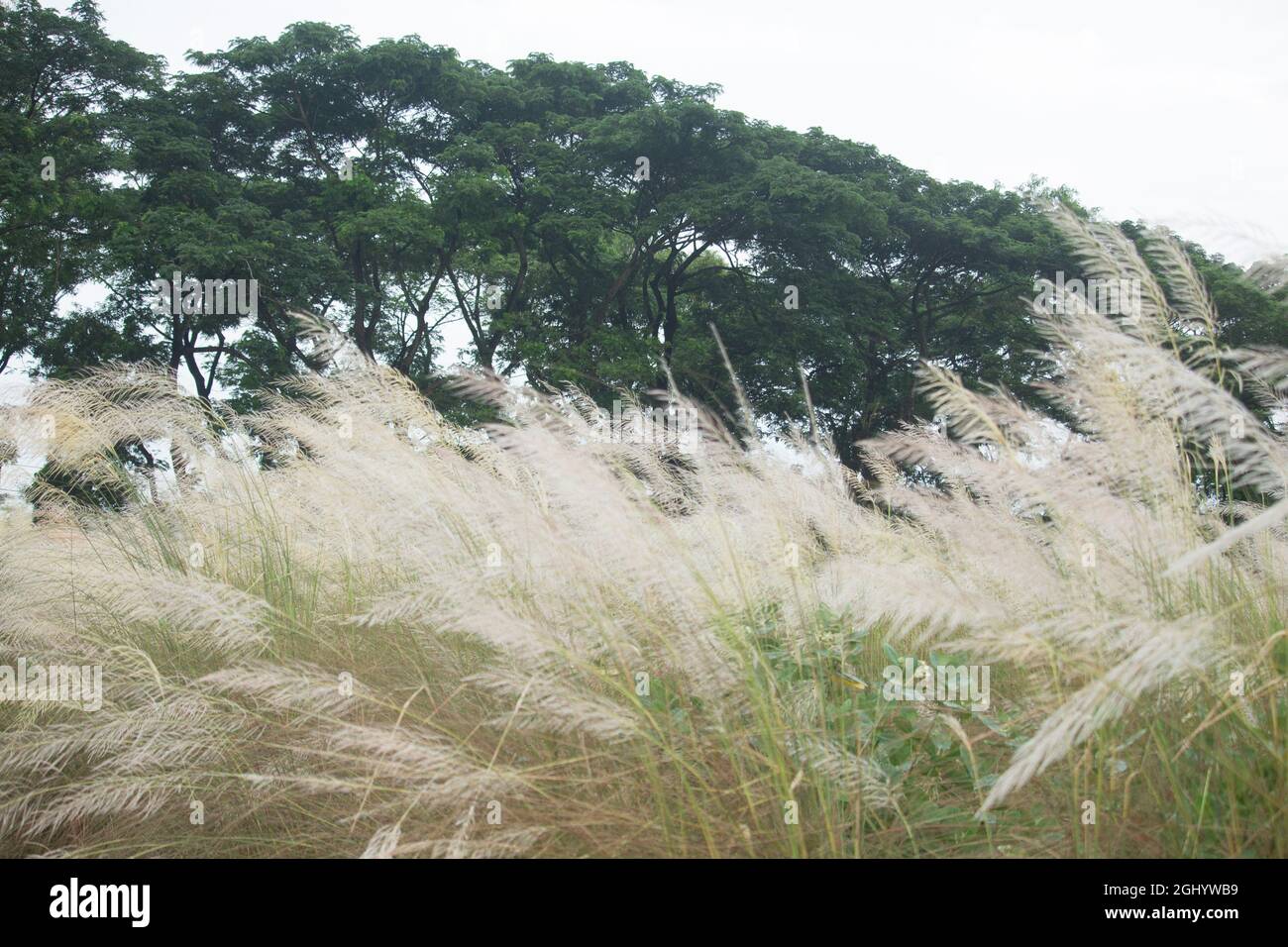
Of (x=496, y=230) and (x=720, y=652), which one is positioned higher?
(x=496, y=230)

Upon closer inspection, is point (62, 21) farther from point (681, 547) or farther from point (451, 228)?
point (681, 547)

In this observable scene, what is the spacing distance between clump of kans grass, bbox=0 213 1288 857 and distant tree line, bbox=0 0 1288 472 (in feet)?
47.7

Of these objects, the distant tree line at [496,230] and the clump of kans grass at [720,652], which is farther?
the distant tree line at [496,230]

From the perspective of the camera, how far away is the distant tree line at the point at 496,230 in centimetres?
1775

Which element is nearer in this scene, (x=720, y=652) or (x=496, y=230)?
(x=720, y=652)

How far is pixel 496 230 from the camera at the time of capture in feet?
65.7

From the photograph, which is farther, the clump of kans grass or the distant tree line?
the distant tree line

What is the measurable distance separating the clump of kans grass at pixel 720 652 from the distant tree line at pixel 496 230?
47.7ft

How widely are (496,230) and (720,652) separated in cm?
1880

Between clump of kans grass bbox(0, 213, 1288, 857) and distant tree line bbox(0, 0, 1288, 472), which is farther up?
distant tree line bbox(0, 0, 1288, 472)

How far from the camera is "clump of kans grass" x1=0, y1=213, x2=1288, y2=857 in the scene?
2027mm

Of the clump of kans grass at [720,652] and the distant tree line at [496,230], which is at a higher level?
the distant tree line at [496,230]

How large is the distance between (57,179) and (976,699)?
56.9ft

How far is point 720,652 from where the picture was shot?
90.4 inches
